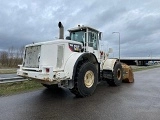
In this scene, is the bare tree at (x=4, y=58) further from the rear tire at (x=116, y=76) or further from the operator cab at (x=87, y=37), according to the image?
the operator cab at (x=87, y=37)

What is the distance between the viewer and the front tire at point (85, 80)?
7.12 m

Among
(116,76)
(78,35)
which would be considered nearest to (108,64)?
(116,76)

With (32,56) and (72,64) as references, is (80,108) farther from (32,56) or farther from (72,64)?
(32,56)

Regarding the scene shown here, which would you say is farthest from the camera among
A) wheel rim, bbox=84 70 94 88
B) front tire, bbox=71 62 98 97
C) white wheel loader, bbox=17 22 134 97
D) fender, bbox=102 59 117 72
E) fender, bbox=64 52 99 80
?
fender, bbox=102 59 117 72

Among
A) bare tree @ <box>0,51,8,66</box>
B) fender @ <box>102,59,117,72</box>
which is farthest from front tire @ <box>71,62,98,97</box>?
bare tree @ <box>0,51,8,66</box>

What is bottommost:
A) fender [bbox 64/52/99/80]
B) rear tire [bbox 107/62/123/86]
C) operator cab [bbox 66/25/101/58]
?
rear tire [bbox 107/62/123/86]

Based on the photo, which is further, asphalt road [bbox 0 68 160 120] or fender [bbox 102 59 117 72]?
fender [bbox 102 59 117 72]

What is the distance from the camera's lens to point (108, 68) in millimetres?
9820

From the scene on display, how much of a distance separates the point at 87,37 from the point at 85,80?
7.53 feet

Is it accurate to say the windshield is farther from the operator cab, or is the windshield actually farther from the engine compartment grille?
the engine compartment grille

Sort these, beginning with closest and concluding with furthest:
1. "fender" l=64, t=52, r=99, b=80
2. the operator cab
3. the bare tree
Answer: "fender" l=64, t=52, r=99, b=80, the operator cab, the bare tree

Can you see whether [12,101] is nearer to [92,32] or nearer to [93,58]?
[93,58]

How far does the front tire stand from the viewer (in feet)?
23.4

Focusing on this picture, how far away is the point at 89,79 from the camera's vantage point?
791cm
